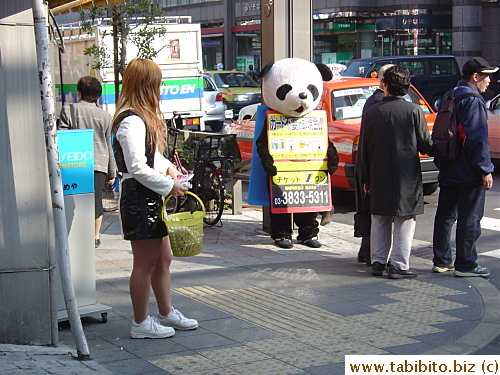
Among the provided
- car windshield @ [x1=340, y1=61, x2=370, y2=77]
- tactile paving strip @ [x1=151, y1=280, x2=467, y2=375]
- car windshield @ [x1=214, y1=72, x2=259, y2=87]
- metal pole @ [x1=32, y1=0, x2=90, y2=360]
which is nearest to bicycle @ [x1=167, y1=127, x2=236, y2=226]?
tactile paving strip @ [x1=151, y1=280, x2=467, y2=375]

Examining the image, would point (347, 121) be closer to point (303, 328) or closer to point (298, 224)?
point (298, 224)

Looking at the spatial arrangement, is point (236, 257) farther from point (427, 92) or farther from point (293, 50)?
point (427, 92)

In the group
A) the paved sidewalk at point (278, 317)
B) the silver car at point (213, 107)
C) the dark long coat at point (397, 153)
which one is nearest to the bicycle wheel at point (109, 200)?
the paved sidewalk at point (278, 317)

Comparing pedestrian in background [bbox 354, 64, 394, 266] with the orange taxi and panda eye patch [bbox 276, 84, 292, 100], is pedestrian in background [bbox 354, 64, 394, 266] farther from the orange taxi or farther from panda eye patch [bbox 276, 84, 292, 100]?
the orange taxi

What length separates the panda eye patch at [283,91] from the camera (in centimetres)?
827

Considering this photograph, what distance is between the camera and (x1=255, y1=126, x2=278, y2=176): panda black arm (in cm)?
830

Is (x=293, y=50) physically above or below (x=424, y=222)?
above

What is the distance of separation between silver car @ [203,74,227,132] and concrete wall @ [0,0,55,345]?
18097 millimetres

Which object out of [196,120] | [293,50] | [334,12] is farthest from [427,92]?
[293,50]

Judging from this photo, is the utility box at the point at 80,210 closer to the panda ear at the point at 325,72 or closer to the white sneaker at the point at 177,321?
the white sneaker at the point at 177,321

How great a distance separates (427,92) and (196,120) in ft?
35.1

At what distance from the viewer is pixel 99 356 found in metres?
4.93

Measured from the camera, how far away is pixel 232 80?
26.8 m

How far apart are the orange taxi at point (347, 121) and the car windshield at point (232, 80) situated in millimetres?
14282
